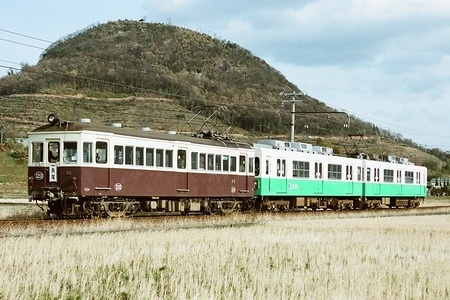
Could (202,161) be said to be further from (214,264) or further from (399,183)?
(399,183)

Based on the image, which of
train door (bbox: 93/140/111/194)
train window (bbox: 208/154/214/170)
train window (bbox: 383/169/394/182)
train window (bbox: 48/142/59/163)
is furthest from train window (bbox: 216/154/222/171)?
train window (bbox: 383/169/394/182)

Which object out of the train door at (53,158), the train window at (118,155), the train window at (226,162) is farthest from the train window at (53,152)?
the train window at (226,162)

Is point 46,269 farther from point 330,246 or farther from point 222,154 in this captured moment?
point 222,154

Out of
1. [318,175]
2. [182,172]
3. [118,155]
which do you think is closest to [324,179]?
[318,175]

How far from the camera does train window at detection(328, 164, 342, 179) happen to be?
4272 centimetres

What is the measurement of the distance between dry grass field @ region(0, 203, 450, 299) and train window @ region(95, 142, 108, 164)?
2.94 metres

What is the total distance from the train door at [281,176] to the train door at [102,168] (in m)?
13.4

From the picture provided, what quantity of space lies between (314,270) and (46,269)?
520cm

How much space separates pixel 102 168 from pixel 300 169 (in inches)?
642

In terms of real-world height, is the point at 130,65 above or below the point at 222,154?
above

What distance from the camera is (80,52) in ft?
557

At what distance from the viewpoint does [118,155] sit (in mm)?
25953

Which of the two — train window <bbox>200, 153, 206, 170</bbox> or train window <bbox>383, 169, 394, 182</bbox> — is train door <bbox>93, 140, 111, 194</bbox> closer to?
train window <bbox>200, 153, 206, 170</bbox>

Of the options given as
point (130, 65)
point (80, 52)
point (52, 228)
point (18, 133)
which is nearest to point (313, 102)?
point (130, 65)
